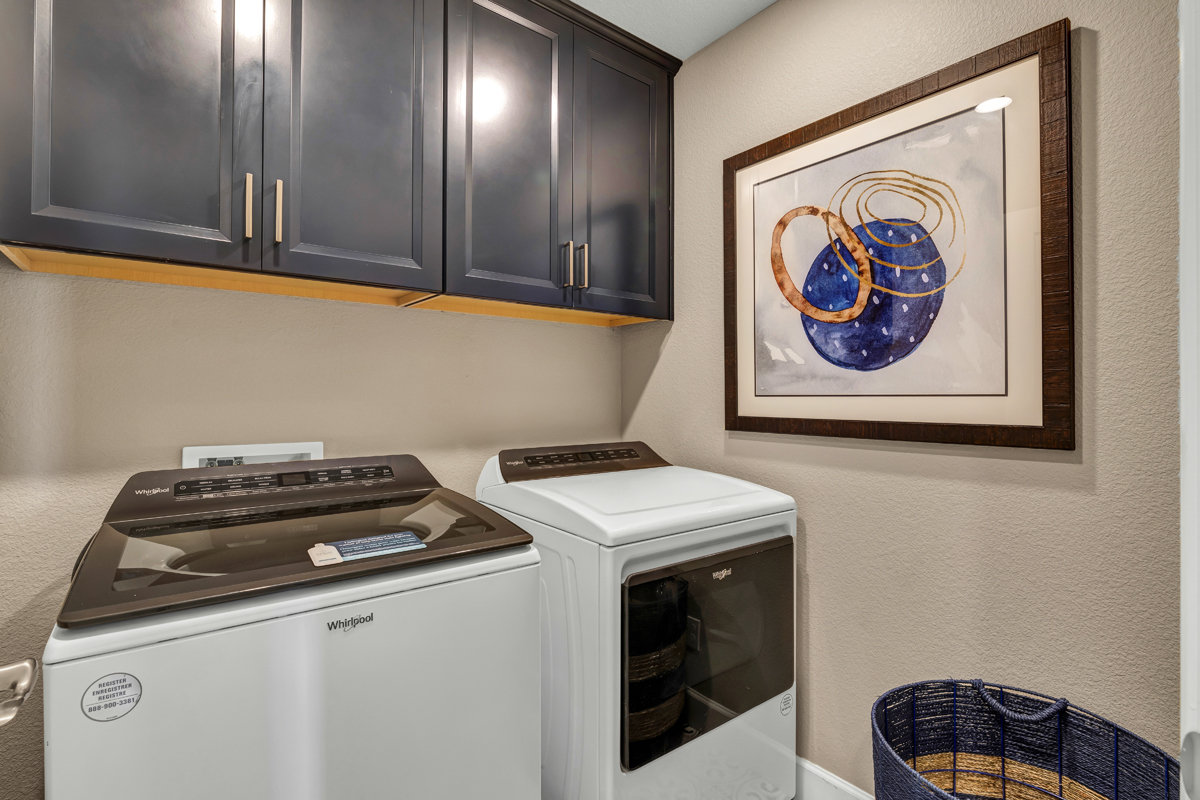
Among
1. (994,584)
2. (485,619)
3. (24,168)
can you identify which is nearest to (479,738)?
(485,619)

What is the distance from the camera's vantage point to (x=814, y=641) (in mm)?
1701

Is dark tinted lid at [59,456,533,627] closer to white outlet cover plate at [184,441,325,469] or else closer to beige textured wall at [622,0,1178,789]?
white outlet cover plate at [184,441,325,469]

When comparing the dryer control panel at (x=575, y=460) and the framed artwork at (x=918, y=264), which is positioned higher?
the framed artwork at (x=918, y=264)

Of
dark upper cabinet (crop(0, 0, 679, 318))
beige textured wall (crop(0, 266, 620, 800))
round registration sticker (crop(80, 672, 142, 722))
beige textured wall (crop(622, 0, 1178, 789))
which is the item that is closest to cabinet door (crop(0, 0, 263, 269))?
dark upper cabinet (crop(0, 0, 679, 318))

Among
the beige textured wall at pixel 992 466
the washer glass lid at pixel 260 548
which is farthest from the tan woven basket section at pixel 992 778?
the washer glass lid at pixel 260 548

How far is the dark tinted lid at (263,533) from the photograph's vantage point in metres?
0.88

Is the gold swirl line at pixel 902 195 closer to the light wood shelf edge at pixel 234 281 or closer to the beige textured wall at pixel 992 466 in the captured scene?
the beige textured wall at pixel 992 466

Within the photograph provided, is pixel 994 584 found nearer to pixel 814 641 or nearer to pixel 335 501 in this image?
pixel 814 641

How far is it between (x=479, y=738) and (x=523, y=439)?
108cm

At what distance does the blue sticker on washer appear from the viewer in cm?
100

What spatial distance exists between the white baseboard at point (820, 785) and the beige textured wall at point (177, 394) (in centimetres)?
136

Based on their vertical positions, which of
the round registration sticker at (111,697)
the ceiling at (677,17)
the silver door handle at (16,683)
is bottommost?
the silver door handle at (16,683)

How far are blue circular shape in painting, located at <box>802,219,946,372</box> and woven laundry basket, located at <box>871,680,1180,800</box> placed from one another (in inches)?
32.1

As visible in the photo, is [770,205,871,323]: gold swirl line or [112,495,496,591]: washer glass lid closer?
[112,495,496,591]: washer glass lid
